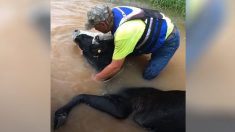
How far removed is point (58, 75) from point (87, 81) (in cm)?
24

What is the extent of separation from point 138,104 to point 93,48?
0.59 meters

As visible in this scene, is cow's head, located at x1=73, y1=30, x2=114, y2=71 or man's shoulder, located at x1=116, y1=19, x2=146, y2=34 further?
cow's head, located at x1=73, y1=30, x2=114, y2=71

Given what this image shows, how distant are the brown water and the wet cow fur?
4 centimetres

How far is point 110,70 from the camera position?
3686 millimetres

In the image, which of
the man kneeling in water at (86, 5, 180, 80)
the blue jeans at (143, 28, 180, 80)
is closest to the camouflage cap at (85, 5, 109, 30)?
the man kneeling in water at (86, 5, 180, 80)

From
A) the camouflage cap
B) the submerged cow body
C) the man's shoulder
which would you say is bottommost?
the submerged cow body

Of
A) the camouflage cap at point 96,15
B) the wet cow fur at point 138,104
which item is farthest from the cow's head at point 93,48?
the camouflage cap at point 96,15

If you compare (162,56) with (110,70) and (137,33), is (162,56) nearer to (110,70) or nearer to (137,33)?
(137,33)

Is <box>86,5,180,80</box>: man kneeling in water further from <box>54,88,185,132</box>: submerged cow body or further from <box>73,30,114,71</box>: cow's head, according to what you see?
<box>54,88,185,132</box>: submerged cow body

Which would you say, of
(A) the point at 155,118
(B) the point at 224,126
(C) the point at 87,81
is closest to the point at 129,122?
(A) the point at 155,118

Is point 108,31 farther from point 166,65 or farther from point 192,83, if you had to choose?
point 192,83

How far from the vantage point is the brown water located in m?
3.66

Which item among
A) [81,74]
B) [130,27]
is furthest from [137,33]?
[81,74]

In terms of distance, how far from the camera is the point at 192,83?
3596 mm
